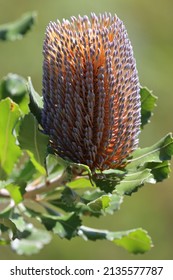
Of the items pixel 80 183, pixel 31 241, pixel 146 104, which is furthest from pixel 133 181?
pixel 31 241

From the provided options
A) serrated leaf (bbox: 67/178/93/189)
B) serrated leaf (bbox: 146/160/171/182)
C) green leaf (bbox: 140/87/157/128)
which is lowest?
serrated leaf (bbox: 146/160/171/182)

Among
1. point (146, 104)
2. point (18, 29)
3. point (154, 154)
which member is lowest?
point (154, 154)

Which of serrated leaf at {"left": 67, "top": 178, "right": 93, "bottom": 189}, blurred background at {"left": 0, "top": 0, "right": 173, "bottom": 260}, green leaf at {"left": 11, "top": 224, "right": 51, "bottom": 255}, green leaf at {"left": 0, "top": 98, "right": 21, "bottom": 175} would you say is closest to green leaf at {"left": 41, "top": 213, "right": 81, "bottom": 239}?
serrated leaf at {"left": 67, "top": 178, "right": 93, "bottom": 189}

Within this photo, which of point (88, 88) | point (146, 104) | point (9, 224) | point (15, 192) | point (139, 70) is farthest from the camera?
point (139, 70)

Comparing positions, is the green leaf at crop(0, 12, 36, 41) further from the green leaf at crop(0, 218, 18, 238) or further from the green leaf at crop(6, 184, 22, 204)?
the green leaf at crop(0, 218, 18, 238)

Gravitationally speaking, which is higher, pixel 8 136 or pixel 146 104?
pixel 8 136

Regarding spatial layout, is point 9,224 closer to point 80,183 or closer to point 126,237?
point 80,183
